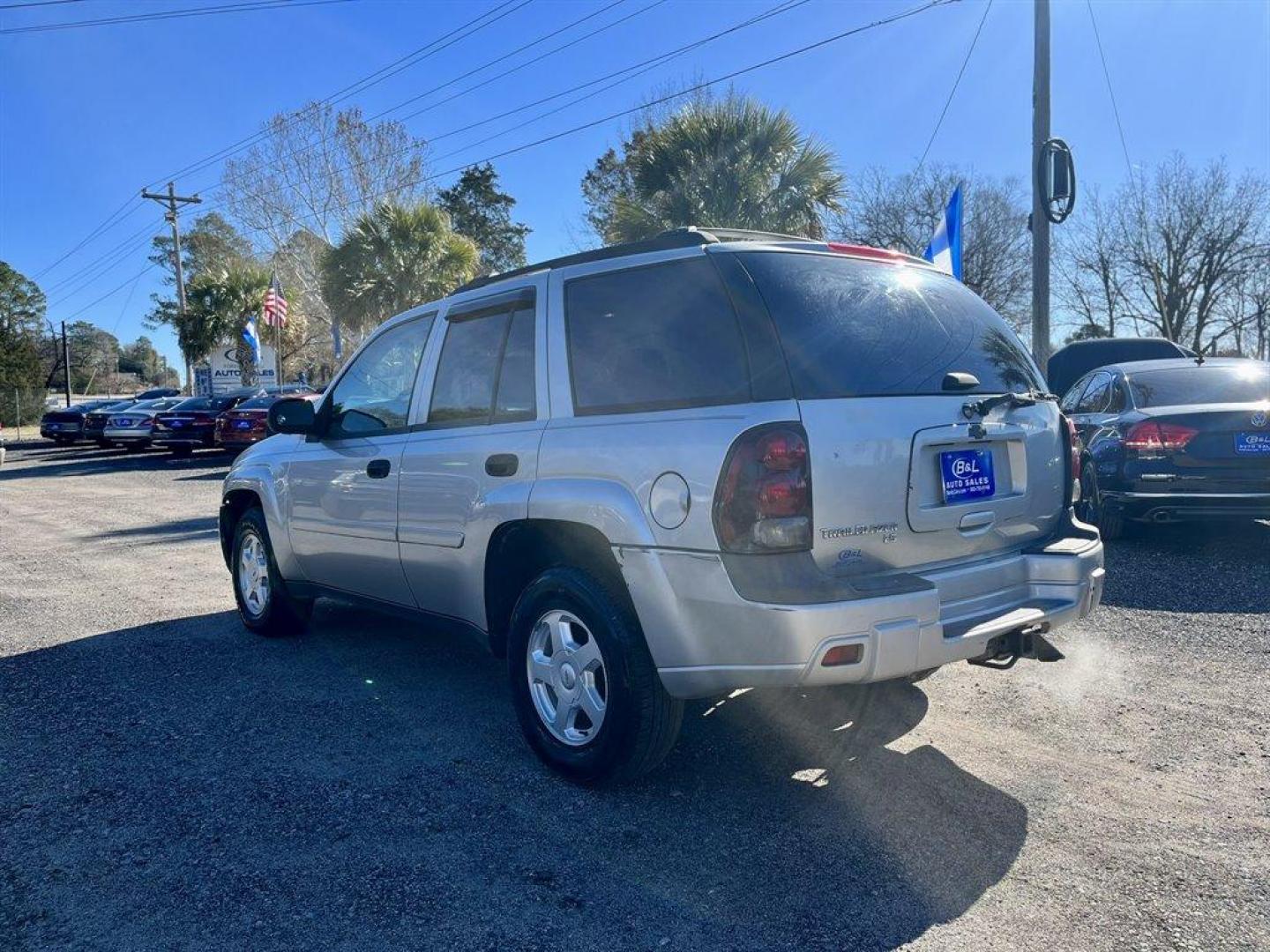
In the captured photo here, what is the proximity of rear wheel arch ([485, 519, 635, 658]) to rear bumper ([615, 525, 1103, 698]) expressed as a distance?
172 mm

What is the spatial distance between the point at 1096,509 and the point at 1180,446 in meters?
0.95

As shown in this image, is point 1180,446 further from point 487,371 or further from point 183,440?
point 183,440

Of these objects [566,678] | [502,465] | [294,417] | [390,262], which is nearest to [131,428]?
[390,262]

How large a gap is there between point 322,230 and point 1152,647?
37960 millimetres

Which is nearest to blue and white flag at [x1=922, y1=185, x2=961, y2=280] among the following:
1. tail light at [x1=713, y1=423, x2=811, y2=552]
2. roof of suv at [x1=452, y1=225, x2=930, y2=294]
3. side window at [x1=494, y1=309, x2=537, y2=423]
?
roof of suv at [x1=452, y1=225, x2=930, y2=294]

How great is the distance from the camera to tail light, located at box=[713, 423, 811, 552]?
303cm

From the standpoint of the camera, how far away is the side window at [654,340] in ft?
10.7

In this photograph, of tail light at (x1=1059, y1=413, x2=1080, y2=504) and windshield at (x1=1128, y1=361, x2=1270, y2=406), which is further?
windshield at (x1=1128, y1=361, x2=1270, y2=406)

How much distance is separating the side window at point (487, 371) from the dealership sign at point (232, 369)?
Answer: 28395 millimetres

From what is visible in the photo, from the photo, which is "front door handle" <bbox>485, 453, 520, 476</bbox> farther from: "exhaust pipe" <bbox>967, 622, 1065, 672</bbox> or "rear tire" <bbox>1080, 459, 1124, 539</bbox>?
"rear tire" <bbox>1080, 459, 1124, 539</bbox>

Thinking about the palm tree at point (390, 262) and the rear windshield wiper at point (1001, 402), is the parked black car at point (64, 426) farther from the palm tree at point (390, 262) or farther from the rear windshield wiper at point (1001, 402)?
the rear windshield wiper at point (1001, 402)

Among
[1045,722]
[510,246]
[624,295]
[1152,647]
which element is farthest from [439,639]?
[510,246]

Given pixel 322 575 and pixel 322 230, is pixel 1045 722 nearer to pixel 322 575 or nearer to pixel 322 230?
pixel 322 575

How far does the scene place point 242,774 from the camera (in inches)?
150
